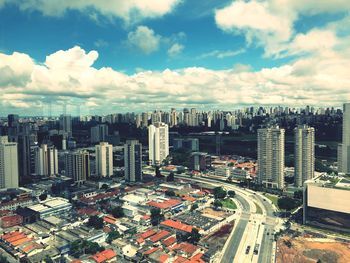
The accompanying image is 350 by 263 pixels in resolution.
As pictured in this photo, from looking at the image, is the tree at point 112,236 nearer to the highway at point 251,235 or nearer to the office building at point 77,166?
the highway at point 251,235

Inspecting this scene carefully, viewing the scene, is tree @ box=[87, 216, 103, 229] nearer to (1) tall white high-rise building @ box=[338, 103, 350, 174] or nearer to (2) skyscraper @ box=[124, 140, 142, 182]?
(2) skyscraper @ box=[124, 140, 142, 182]

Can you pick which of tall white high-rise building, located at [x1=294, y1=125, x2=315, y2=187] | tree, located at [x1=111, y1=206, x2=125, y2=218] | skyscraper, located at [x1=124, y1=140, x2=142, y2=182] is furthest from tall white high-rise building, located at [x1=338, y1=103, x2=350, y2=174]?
tree, located at [x1=111, y1=206, x2=125, y2=218]

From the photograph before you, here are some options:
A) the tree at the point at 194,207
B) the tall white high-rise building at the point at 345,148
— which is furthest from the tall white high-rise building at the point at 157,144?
the tall white high-rise building at the point at 345,148

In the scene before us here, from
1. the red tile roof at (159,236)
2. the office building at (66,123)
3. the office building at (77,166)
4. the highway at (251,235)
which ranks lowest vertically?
the highway at (251,235)

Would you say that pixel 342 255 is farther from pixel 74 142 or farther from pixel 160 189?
pixel 74 142

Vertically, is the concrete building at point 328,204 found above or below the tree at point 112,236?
above

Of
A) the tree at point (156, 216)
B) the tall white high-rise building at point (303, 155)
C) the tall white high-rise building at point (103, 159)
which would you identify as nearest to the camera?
the tree at point (156, 216)

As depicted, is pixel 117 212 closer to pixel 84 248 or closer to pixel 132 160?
pixel 84 248

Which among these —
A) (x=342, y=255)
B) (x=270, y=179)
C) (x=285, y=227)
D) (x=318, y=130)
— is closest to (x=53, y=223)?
(x=285, y=227)

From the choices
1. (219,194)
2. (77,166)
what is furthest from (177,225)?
(77,166)
